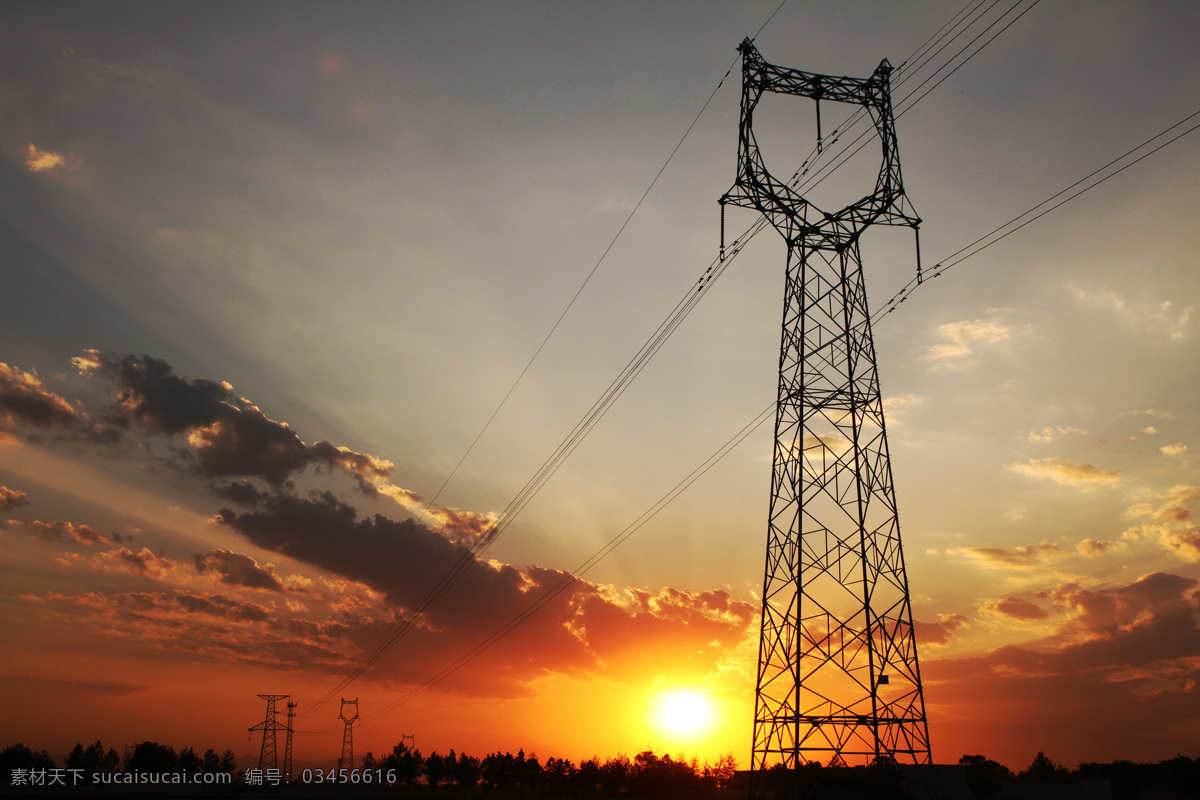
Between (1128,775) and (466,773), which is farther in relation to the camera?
(466,773)

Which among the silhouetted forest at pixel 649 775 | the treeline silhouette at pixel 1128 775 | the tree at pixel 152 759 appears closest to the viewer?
the silhouetted forest at pixel 649 775

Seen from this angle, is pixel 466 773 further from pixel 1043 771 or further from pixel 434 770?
pixel 1043 771

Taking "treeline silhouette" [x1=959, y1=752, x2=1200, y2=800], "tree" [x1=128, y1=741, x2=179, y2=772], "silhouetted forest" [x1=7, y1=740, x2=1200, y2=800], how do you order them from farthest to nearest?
"tree" [x1=128, y1=741, x2=179, y2=772] → "treeline silhouette" [x1=959, y1=752, x2=1200, y2=800] → "silhouetted forest" [x1=7, y1=740, x2=1200, y2=800]

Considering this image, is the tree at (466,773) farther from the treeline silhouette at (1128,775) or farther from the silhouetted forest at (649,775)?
the treeline silhouette at (1128,775)

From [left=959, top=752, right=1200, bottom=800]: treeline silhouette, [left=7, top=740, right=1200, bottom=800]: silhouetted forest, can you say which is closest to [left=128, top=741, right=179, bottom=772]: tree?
[left=7, top=740, right=1200, bottom=800]: silhouetted forest

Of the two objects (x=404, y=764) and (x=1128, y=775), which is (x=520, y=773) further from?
(x=1128, y=775)

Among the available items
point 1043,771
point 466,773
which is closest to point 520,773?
point 466,773

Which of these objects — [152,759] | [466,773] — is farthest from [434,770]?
[152,759]

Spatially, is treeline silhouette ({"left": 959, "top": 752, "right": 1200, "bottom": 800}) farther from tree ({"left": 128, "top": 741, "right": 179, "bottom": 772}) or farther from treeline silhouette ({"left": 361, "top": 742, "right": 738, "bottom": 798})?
tree ({"left": 128, "top": 741, "right": 179, "bottom": 772})

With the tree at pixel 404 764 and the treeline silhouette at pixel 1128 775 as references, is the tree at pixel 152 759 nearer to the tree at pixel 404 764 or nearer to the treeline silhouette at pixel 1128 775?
the tree at pixel 404 764

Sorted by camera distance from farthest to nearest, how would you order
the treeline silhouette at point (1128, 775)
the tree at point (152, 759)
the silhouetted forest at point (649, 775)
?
the tree at point (152, 759) < the treeline silhouette at point (1128, 775) < the silhouetted forest at point (649, 775)

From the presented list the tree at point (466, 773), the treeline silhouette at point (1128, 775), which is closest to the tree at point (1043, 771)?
the treeline silhouette at point (1128, 775)

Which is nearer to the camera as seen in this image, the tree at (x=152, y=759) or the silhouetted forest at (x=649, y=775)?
the silhouetted forest at (x=649, y=775)

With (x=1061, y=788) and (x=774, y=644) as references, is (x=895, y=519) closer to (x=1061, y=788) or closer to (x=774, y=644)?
(x=774, y=644)
